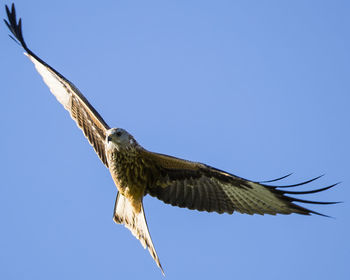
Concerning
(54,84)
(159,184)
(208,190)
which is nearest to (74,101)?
(54,84)

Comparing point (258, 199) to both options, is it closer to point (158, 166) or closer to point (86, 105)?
point (158, 166)

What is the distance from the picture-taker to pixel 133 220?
7.29 m

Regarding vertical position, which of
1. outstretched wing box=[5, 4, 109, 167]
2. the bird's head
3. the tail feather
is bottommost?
the tail feather

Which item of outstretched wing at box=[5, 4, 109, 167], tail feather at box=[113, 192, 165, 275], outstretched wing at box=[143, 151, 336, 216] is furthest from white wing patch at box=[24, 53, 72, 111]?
outstretched wing at box=[143, 151, 336, 216]

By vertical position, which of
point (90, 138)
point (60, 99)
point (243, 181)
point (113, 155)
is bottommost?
point (243, 181)

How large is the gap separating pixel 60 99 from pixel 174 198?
240 centimetres

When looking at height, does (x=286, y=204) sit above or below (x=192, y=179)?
below

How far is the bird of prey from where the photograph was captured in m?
6.54

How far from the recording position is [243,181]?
665 cm

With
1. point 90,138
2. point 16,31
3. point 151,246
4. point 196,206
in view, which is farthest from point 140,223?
point 16,31

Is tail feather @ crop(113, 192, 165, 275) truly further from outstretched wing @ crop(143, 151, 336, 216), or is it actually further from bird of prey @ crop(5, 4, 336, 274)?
outstretched wing @ crop(143, 151, 336, 216)

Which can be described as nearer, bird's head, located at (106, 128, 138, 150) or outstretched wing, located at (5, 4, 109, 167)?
bird's head, located at (106, 128, 138, 150)

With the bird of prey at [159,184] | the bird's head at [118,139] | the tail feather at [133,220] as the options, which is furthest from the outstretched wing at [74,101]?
the bird's head at [118,139]

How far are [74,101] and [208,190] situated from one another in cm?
242
